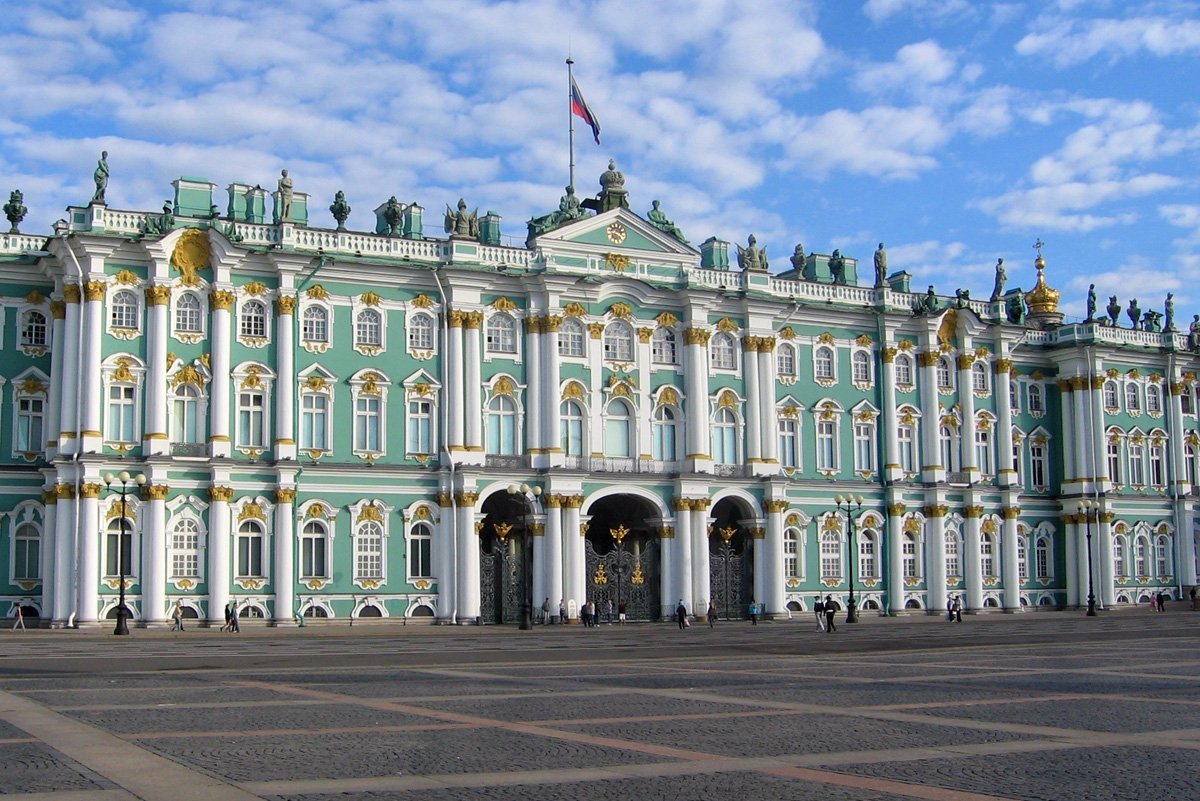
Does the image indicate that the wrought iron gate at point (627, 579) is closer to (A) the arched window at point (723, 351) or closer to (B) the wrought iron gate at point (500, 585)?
(B) the wrought iron gate at point (500, 585)

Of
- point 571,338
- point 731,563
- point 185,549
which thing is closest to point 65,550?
point 185,549

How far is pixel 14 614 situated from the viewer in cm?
5766

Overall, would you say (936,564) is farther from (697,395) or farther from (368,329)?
(368,329)

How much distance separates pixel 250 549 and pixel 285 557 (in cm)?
148

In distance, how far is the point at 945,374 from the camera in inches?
3046

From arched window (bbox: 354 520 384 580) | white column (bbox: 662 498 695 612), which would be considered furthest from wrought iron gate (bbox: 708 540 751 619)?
arched window (bbox: 354 520 384 580)

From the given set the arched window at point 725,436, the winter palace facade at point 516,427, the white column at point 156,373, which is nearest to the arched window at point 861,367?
the winter palace facade at point 516,427

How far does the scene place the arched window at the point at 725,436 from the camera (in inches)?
2751

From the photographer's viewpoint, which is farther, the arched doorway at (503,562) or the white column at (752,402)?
the white column at (752,402)

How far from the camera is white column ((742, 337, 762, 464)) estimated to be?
7031 centimetres

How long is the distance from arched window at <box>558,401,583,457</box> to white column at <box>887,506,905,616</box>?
57.9 ft

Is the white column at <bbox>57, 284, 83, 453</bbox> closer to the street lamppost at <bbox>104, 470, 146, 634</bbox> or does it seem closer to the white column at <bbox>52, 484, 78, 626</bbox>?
the white column at <bbox>52, 484, 78, 626</bbox>

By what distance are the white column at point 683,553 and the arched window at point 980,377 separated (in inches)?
788

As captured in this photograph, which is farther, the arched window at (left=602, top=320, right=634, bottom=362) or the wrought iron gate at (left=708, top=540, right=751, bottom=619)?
the wrought iron gate at (left=708, top=540, right=751, bottom=619)
